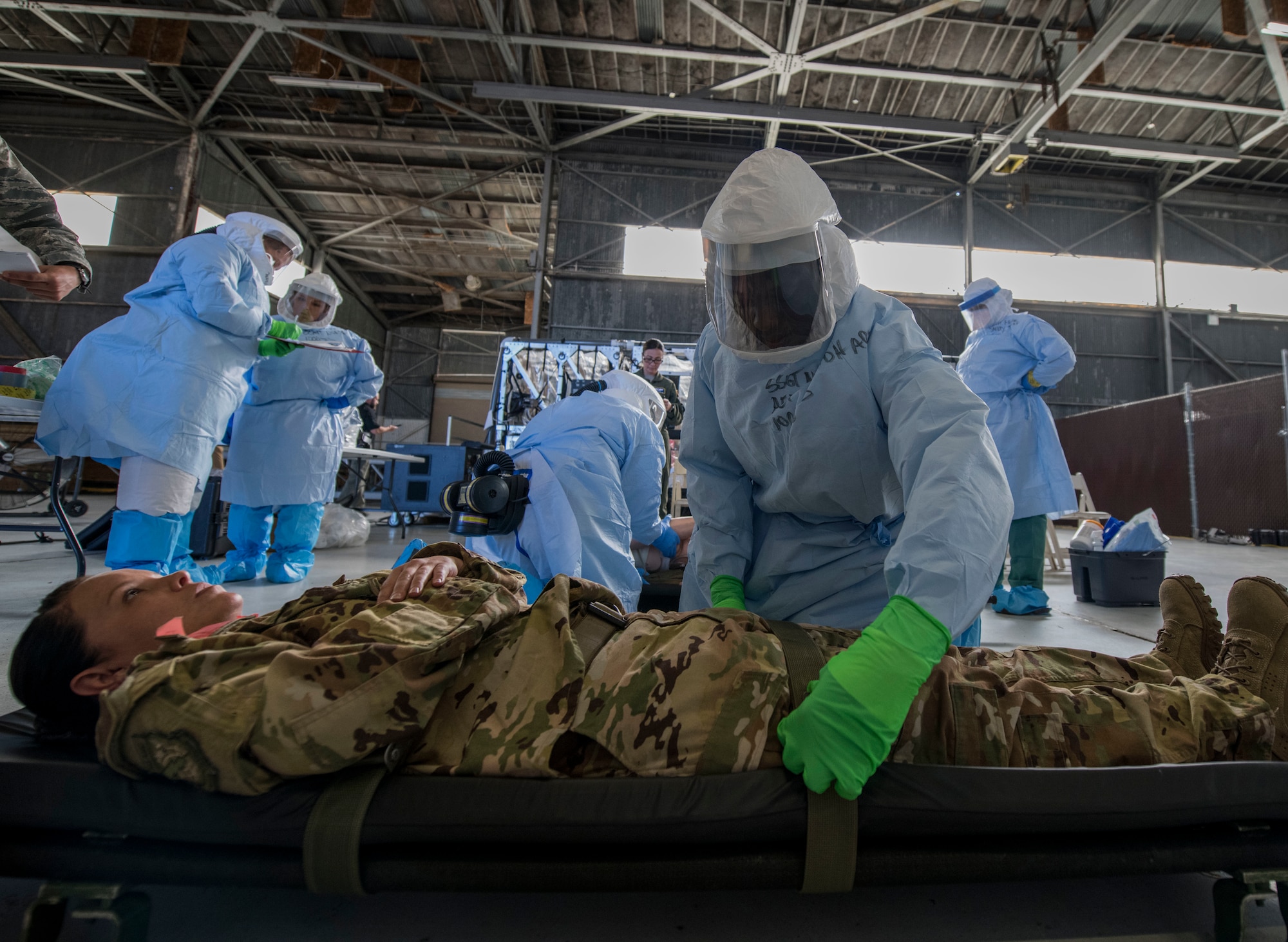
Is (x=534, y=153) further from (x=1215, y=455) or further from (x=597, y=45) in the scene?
(x=1215, y=455)

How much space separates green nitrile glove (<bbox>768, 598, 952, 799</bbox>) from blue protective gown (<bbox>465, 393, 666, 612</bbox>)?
57.9 inches

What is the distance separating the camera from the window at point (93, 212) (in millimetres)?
10078

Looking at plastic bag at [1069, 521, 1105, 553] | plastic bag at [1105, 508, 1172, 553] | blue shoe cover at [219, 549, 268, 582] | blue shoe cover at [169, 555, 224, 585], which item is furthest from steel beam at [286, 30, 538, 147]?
plastic bag at [1105, 508, 1172, 553]

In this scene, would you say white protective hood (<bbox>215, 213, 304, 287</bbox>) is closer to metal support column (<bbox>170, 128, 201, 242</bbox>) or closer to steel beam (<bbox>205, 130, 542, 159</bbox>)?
steel beam (<bbox>205, 130, 542, 159</bbox>)

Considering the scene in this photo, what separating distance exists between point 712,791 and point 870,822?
0.73 feet

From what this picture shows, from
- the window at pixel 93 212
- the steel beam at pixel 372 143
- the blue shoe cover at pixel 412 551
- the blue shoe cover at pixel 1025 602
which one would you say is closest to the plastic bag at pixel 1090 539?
the blue shoe cover at pixel 1025 602

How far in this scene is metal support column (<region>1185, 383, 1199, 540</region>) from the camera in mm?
7648

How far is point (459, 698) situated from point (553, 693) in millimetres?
165

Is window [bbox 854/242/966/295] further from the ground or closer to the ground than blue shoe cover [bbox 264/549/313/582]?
further from the ground

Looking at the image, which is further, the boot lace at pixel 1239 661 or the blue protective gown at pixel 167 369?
the blue protective gown at pixel 167 369

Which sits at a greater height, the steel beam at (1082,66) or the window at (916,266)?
the steel beam at (1082,66)

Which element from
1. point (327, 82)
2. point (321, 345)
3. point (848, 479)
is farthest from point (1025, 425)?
point (327, 82)

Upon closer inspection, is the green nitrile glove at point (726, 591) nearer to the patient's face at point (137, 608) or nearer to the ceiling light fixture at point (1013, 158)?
the patient's face at point (137, 608)

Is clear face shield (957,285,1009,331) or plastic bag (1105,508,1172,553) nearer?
plastic bag (1105,508,1172,553)
